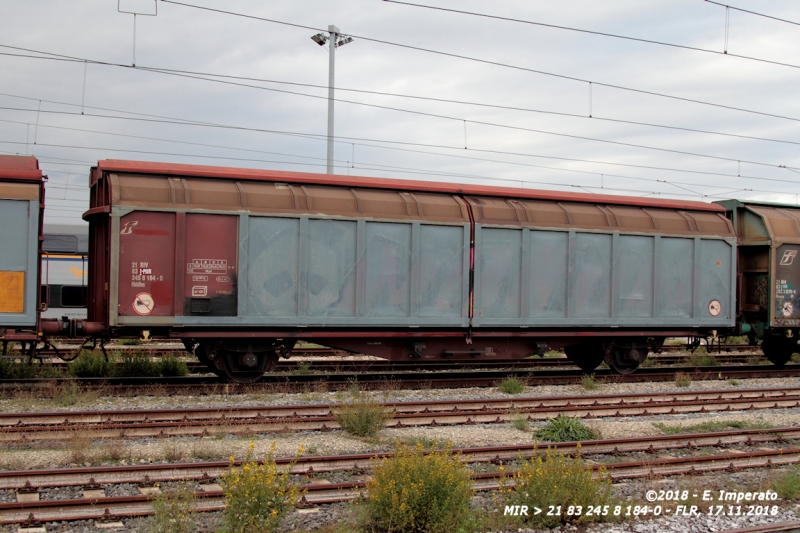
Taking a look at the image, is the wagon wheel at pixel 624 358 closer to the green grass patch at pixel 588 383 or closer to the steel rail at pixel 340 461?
the green grass patch at pixel 588 383

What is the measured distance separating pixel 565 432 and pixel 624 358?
6.19 meters

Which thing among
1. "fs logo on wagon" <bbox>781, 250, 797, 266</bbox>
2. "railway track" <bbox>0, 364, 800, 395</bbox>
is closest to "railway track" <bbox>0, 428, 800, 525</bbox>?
"railway track" <bbox>0, 364, 800, 395</bbox>

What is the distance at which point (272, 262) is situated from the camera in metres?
12.0

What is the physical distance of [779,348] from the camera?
685 inches

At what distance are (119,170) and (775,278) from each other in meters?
13.9

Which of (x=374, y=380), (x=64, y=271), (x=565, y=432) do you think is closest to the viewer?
(x=565, y=432)

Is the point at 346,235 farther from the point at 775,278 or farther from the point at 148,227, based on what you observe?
the point at 775,278

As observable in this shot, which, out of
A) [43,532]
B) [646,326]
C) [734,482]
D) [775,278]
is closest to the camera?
[43,532]

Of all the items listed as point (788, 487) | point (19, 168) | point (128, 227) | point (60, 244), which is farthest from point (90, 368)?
point (788, 487)

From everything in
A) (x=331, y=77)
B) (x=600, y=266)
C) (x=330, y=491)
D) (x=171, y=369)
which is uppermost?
(x=331, y=77)

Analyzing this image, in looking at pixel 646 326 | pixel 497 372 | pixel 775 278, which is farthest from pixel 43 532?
pixel 775 278

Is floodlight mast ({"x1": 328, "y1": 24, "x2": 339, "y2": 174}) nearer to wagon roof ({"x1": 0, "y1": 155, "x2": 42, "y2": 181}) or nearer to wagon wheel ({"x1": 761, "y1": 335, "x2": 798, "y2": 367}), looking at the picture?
wagon roof ({"x1": 0, "y1": 155, "x2": 42, "y2": 181})

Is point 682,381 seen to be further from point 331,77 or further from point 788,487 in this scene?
point 331,77

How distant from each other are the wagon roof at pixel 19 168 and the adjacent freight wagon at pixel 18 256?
0.05 feet
